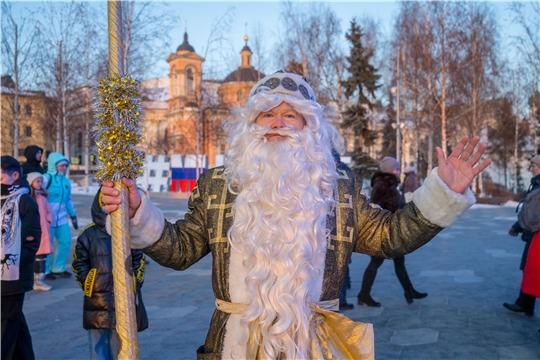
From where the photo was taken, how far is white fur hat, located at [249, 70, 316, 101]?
2.53 m

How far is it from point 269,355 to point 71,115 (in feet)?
85.8

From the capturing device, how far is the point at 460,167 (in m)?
2.31

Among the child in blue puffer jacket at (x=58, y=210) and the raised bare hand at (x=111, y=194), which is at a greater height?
the raised bare hand at (x=111, y=194)

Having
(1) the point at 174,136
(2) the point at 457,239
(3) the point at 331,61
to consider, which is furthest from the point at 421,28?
(1) the point at 174,136

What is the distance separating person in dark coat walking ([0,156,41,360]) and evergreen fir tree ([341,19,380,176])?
27.4 metres

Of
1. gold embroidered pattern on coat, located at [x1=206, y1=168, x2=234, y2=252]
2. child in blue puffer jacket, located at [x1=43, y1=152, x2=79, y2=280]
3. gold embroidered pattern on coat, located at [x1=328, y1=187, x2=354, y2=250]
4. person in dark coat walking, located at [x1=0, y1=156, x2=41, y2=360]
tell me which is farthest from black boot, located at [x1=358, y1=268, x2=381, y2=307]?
child in blue puffer jacket, located at [x1=43, y1=152, x2=79, y2=280]

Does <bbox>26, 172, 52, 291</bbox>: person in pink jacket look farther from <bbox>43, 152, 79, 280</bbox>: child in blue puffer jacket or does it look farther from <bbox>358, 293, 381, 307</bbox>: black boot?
<bbox>358, 293, 381, 307</bbox>: black boot

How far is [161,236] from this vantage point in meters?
2.37

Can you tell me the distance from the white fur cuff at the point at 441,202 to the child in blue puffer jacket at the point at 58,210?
7.29 m

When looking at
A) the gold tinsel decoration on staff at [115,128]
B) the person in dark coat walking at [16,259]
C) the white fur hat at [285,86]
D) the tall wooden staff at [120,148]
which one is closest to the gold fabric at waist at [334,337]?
the tall wooden staff at [120,148]

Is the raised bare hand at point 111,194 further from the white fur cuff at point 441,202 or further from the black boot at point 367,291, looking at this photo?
the black boot at point 367,291

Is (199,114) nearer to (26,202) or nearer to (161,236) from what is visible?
(26,202)

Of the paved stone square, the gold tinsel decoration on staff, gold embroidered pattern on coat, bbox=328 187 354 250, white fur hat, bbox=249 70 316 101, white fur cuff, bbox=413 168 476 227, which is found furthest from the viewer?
the paved stone square

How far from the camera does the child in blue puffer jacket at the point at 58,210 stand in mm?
8406
